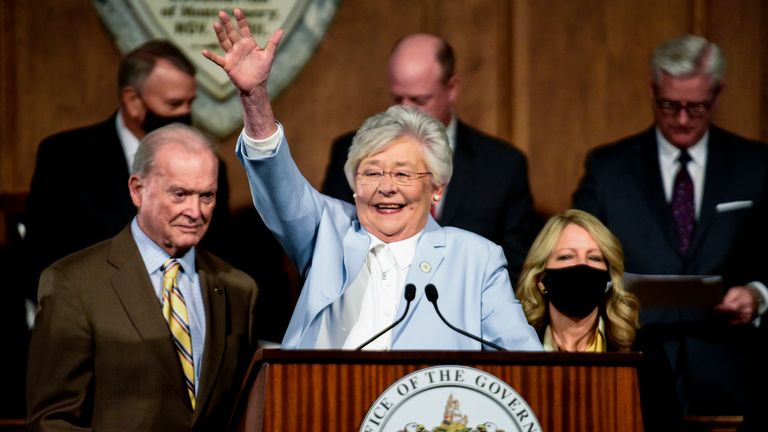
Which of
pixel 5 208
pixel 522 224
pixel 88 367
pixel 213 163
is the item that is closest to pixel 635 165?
pixel 522 224

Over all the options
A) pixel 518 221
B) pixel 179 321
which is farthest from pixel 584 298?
pixel 179 321

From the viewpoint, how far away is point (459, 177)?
4.61 metres

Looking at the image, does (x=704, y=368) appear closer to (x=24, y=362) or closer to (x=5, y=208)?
(x=24, y=362)

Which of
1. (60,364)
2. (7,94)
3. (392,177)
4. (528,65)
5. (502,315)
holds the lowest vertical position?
(60,364)

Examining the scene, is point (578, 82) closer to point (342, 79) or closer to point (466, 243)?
point (342, 79)

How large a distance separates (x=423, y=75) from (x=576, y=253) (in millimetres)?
1040

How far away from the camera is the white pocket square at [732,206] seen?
4.49 meters

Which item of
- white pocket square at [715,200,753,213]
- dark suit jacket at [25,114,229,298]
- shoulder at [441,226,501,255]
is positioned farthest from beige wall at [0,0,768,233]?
shoulder at [441,226,501,255]

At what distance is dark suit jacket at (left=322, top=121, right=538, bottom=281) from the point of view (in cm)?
452

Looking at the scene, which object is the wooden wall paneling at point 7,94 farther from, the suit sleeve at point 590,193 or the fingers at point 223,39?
the fingers at point 223,39

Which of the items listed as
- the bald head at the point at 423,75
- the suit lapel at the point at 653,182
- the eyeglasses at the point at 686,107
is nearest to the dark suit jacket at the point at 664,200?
the suit lapel at the point at 653,182

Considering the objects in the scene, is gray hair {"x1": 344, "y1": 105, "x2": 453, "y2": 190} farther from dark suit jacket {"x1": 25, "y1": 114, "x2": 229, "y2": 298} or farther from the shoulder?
dark suit jacket {"x1": 25, "y1": 114, "x2": 229, "y2": 298}

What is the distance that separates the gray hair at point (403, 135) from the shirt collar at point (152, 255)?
65 centimetres

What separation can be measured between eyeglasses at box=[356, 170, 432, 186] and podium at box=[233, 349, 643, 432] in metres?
0.69
